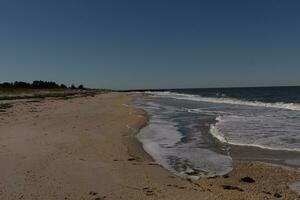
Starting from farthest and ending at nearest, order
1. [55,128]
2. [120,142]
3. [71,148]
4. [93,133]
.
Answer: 1. [55,128]
2. [93,133]
3. [120,142]
4. [71,148]

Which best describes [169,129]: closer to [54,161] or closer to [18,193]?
[54,161]

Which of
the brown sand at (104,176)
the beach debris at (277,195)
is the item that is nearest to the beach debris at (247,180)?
the brown sand at (104,176)

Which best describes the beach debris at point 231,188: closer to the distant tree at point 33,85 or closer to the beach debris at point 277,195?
the beach debris at point 277,195

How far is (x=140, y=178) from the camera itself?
8.74m

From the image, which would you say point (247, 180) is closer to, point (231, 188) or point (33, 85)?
point (231, 188)

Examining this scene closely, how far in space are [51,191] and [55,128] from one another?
10734 mm

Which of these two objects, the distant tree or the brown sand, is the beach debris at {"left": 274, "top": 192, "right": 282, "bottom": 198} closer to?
the brown sand

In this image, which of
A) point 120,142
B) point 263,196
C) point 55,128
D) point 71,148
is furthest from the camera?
point 55,128

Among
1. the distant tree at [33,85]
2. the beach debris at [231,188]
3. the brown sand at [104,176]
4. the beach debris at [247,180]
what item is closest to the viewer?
the brown sand at [104,176]

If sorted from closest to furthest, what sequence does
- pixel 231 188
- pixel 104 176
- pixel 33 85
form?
pixel 231 188 < pixel 104 176 < pixel 33 85

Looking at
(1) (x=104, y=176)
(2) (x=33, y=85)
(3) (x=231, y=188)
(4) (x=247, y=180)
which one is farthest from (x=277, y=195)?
(2) (x=33, y=85)

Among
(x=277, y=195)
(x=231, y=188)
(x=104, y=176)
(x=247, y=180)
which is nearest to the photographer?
(x=277, y=195)

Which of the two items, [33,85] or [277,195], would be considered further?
[33,85]

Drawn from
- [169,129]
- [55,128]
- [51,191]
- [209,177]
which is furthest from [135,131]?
[51,191]
